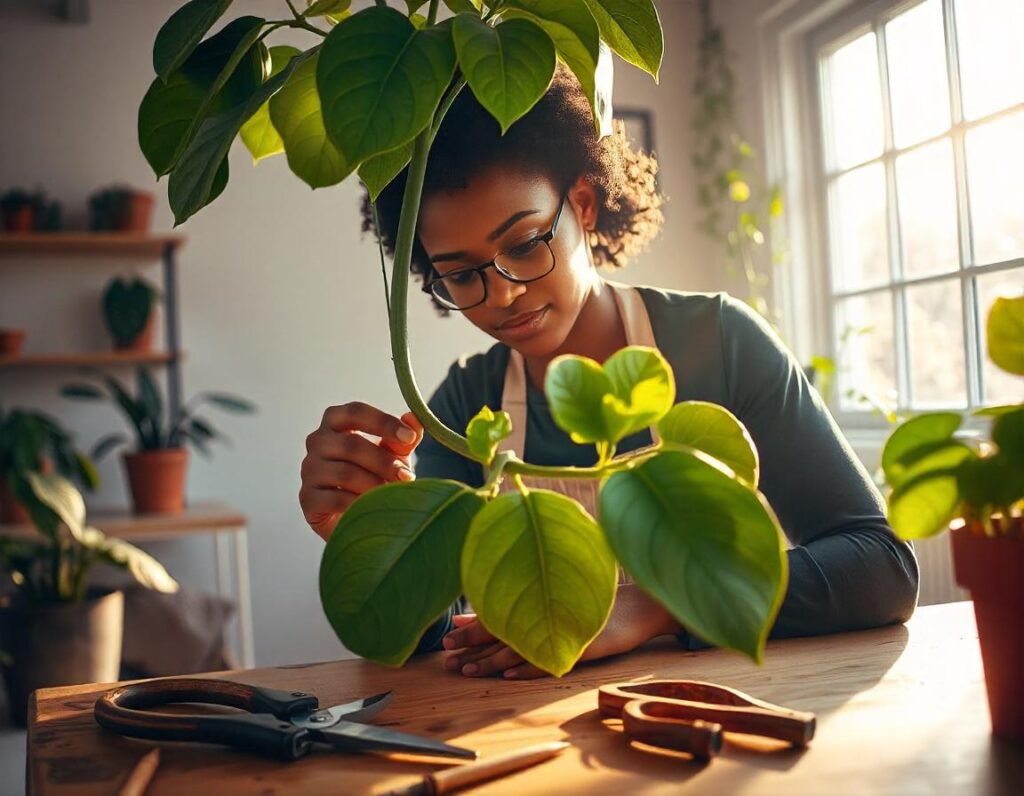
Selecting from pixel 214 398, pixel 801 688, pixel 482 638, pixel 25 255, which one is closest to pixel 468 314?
pixel 482 638

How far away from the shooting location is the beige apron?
1400mm

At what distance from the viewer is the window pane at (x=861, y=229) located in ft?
10.4

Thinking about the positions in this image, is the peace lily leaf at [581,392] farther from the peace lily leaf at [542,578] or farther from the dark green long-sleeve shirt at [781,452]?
the dark green long-sleeve shirt at [781,452]

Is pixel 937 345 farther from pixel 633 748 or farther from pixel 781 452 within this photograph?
pixel 633 748

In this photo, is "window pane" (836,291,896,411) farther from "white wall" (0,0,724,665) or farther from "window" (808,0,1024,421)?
"white wall" (0,0,724,665)

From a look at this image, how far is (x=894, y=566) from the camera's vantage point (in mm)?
951

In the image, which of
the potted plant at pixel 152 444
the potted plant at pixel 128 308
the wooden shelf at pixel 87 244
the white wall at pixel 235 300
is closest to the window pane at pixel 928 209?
the white wall at pixel 235 300

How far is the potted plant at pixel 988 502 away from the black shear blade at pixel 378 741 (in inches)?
10.4

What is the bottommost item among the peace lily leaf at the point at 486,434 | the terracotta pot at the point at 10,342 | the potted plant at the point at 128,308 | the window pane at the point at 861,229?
the peace lily leaf at the point at 486,434

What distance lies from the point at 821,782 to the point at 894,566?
0.51 metres

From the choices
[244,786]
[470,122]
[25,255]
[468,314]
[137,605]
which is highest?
[25,255]

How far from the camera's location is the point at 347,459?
0.89 meters

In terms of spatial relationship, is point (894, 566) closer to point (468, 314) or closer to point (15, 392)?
point (468, 314)

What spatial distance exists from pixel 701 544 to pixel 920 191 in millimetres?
2828
